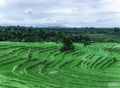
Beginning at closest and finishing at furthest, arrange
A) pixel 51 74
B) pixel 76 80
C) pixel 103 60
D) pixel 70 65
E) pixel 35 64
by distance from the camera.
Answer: pixel 76 80, pixel 51 74, pixel 35 64, pixel 70 65, pixel 103 60

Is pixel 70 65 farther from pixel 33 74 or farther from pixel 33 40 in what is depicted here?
pixel 33 40

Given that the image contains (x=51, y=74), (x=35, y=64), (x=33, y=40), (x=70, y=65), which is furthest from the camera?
(x=33, y=40)

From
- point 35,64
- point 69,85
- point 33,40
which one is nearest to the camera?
point 69,85

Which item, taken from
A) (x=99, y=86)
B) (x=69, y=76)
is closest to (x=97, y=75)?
(x=69, y=76)

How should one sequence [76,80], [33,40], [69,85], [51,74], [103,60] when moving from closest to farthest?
[69,85], [76,80], [51,74], [103,60], [33,40]

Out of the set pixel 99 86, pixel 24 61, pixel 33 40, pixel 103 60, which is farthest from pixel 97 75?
pixel 33 40

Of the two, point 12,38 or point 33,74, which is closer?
point 33,74

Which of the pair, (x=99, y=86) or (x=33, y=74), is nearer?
(x=99, y=86)

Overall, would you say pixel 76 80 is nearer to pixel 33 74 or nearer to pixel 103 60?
pixel 33 74
